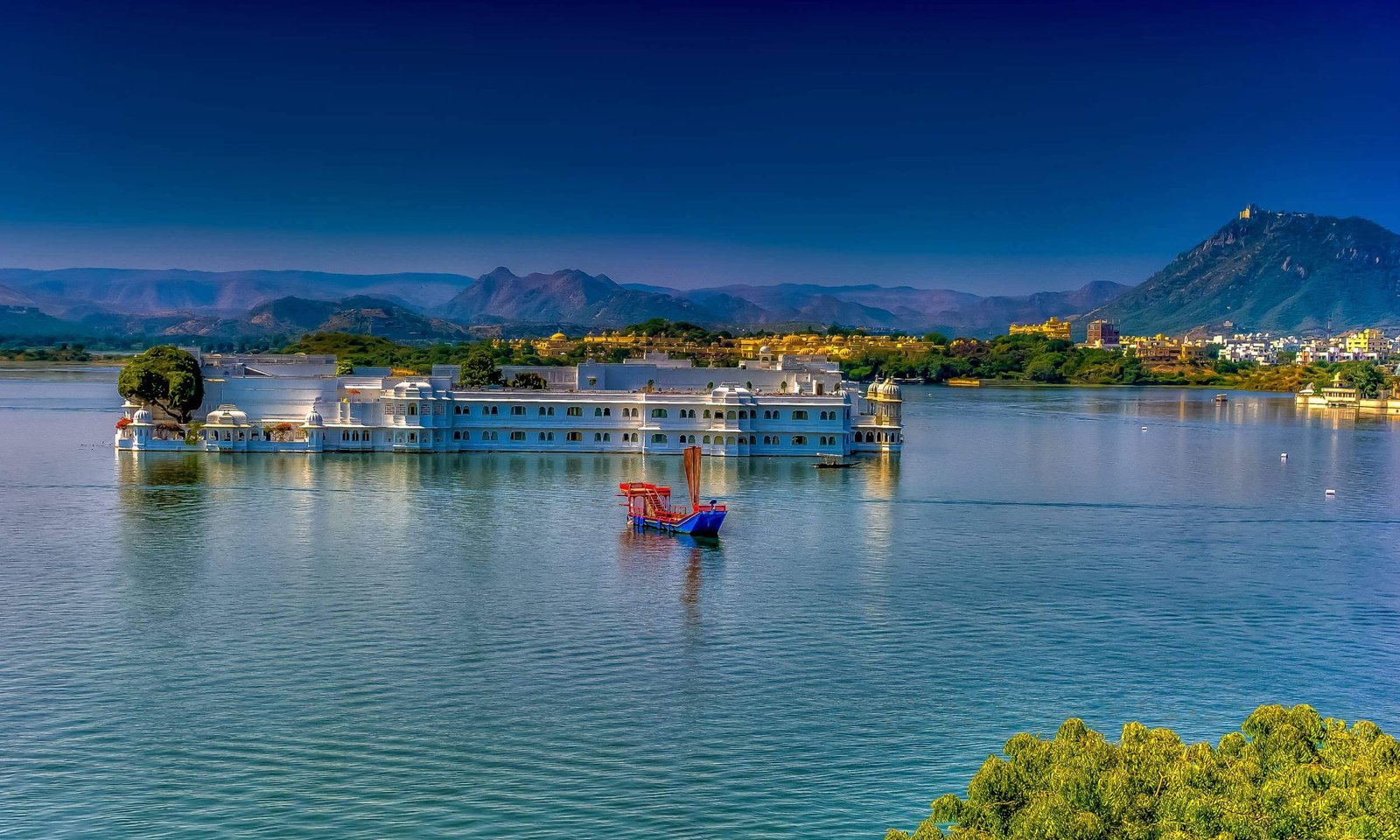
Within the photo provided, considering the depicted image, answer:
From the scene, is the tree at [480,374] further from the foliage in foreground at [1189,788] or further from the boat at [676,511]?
the foliage in foreground at [1189,788]

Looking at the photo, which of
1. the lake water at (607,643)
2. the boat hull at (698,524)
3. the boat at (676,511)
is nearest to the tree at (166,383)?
the lake water at (607,643)

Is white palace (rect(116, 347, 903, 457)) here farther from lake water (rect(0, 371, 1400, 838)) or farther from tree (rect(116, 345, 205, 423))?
lake water (rect(0, 371, 1400, 838))

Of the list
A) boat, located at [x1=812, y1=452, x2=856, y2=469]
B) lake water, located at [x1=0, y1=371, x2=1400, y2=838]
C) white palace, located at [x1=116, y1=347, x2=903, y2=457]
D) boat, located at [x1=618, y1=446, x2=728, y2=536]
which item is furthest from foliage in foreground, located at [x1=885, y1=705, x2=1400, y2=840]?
white palace, located at [x1=116, y1=347, x2=903, y2=457]

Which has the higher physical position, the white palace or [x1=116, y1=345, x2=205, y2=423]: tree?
[x1=116, y1=345, x2=205, y2=423]: tree

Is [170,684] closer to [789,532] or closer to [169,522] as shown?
[169,522]

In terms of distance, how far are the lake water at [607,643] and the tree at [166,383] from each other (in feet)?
31.2

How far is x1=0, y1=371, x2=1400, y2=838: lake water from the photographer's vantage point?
46.6 ft

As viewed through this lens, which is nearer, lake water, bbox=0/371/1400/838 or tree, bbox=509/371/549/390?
lake water, bbox=0/371/1400/838

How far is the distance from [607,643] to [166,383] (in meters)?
36.4

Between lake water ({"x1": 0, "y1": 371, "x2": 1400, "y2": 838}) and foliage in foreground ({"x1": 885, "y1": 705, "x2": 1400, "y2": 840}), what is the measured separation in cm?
283

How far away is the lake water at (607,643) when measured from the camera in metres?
14.2

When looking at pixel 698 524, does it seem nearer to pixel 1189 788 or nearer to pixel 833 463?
pixel 833 463

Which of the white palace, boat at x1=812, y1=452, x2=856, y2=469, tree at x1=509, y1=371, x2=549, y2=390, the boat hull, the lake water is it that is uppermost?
tree at x1=509, y1=371, x2=549, y2=390

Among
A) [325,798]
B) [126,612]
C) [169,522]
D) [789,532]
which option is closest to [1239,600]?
[789,532]
